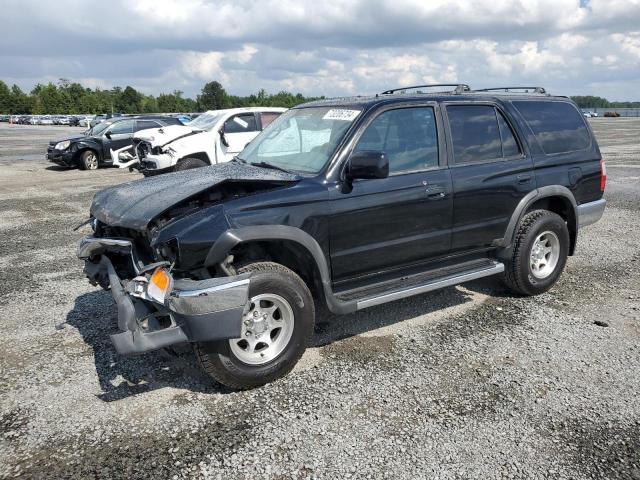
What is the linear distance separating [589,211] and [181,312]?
4.50 meters

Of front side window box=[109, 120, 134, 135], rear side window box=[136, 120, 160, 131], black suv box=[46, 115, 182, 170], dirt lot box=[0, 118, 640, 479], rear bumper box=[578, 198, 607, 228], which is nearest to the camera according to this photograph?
dirt lot box=[0, 118, 640, 479]

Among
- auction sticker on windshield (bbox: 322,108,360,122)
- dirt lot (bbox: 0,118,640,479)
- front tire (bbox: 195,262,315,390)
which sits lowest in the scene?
dirt lot (bbox: 0,118,640,479)

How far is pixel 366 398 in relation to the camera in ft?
11.9

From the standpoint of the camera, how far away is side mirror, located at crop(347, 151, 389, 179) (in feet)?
12.6

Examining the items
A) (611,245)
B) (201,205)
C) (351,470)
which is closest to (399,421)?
(351,470)

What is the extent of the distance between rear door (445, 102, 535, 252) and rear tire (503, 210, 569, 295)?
283 millimetres

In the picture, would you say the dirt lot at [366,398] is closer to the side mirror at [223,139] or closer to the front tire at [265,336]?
the front tire at [265,336]

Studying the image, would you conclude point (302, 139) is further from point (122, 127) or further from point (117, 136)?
point (122, 127)

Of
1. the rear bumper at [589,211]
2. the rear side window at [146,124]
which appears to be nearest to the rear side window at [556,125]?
the rear bumper at [589,211]

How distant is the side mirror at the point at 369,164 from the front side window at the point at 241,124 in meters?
8.65

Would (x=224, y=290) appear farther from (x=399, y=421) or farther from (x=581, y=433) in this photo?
(x=581, y=433)

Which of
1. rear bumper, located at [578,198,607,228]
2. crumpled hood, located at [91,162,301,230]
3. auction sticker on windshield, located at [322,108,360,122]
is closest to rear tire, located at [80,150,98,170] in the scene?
crumpled hood, located at [91,162,301,230]

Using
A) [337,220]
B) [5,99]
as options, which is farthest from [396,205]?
[5,99]

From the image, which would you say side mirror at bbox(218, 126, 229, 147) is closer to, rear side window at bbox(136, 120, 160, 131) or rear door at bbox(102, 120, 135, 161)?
rear side window at bbox(136, 120, 160, 131)
